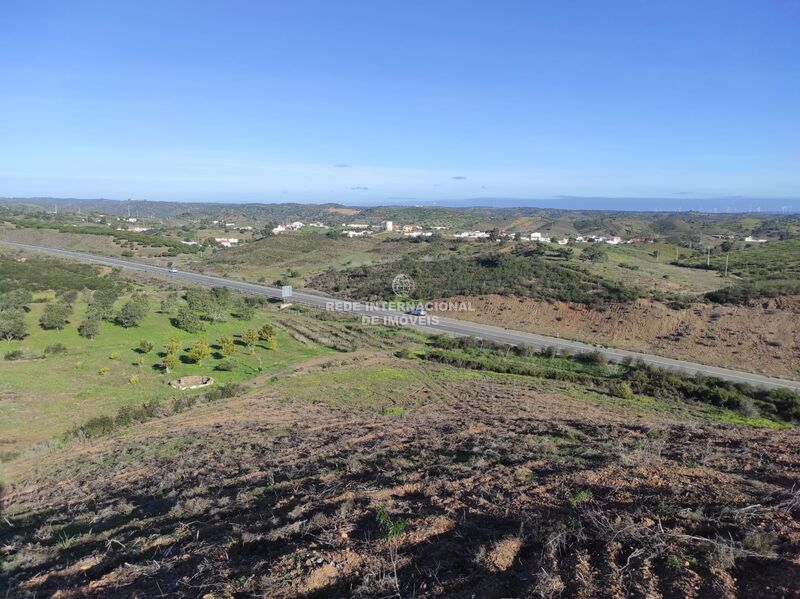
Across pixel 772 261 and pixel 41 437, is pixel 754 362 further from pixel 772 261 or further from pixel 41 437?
pixel 41 437

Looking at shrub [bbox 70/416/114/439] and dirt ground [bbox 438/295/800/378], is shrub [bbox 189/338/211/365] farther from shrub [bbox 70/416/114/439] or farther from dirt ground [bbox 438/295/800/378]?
dirt ground [bbox 438/295/800/378]

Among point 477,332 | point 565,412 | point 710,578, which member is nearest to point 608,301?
point 477,332

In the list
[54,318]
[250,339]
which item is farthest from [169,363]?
[54,318]

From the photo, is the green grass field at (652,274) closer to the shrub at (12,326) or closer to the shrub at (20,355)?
the shrub at (20,355)

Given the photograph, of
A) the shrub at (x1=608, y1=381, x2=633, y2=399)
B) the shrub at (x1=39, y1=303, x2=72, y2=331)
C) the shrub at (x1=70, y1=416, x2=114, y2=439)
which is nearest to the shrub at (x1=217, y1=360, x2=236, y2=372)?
the shrub at (x1=70, y1=416, x2=114, y2=439)

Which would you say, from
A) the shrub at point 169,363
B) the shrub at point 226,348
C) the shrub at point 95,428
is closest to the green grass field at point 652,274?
the shrub at point 226,348
